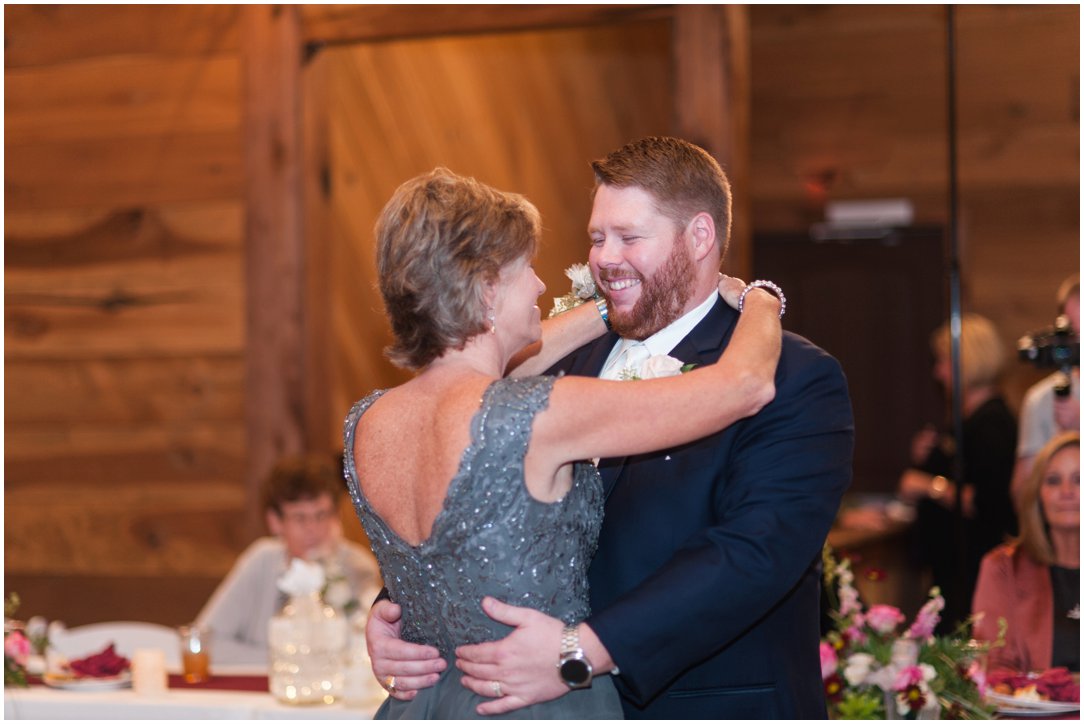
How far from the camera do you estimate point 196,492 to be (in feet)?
15.8

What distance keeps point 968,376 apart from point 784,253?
2.03 meters

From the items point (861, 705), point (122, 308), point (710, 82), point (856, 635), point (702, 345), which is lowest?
point (861, 705)

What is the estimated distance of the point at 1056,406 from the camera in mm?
4156

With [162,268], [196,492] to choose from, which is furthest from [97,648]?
[162,268]

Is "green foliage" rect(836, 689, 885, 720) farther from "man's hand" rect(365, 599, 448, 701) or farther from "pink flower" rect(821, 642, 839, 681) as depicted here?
"man's hand" rect(365, 599, 448, 701)

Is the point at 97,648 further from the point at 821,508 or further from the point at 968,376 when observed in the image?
the point at 968,376

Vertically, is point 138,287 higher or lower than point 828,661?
higher

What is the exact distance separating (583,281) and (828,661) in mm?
930

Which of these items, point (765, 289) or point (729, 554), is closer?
point (729, 554)

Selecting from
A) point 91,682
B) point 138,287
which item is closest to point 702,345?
point 91,682

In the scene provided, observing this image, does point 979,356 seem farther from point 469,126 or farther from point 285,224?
point 285,224

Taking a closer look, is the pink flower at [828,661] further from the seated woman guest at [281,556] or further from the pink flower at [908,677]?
the seated woman guest at [281,556]

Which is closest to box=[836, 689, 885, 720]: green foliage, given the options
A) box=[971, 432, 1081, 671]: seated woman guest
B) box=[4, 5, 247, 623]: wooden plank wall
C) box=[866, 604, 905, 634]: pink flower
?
box=[866, 604, 905, 634]: pink flower

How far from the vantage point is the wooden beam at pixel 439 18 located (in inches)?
170
